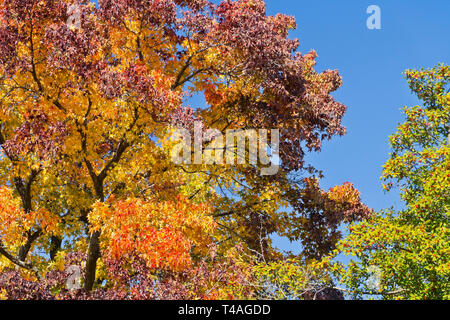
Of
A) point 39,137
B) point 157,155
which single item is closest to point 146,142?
point 157,155

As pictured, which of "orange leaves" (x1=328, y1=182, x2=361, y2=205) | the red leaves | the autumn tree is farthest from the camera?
"orange leaves" (x1=328, y1=182, x2=361, y2=205)

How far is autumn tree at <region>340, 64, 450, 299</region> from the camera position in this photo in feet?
35.8

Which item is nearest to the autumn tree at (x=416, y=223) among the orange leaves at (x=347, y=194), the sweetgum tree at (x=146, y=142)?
the sweetgum tree at (x=146, y=142)

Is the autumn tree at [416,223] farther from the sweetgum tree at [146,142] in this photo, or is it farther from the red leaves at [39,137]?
the red leaves at [39,137]

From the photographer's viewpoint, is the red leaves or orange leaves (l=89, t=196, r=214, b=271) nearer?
orange leaves (l=89, t=196, r=214, b=271)

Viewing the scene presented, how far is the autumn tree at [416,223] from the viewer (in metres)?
10.9

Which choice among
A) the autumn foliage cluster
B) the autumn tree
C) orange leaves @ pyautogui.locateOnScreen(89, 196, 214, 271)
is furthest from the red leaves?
the autumn tree

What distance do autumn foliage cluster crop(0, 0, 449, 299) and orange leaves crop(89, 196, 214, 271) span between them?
0.12 ft

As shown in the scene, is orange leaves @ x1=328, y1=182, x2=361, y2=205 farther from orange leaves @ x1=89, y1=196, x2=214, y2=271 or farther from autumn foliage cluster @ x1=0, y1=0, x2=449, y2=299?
orange leaves @ x1=89, y1=196, x2=214, y2=271

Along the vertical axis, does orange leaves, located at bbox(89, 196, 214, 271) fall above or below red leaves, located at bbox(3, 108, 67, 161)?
below

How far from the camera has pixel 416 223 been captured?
1241cm
